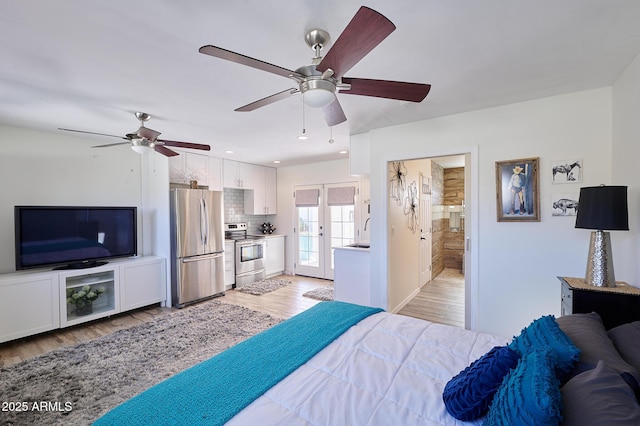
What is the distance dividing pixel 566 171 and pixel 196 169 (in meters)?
5.05

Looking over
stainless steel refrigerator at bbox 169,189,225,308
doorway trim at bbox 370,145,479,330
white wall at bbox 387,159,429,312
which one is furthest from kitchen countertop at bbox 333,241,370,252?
stainless steel refrigerator at bbox 169,189,225,308

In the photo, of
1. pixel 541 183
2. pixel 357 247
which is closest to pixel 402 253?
pixel 357 247

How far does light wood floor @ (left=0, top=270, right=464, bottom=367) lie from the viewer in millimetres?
3051

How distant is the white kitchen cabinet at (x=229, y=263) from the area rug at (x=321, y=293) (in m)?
1.47

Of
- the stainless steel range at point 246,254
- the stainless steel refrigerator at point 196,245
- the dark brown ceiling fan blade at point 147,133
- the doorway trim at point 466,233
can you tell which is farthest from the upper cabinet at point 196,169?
the doorway trim at point 466,233

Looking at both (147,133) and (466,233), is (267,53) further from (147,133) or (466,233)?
(466,233)

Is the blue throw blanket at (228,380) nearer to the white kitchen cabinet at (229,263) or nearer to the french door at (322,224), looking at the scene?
the white kitchen cabinet at (229,263)

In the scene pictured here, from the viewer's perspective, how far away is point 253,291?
5016mm

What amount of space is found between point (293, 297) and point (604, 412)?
423 centimetres

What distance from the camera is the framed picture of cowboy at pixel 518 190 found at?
2.68 metres

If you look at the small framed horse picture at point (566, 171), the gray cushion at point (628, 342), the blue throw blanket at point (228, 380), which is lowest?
the blue throw blanket at point (228, 380)

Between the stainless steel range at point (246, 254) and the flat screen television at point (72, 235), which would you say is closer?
the flat screen television at point (72, 235)

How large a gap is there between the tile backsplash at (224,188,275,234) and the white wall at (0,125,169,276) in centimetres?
160

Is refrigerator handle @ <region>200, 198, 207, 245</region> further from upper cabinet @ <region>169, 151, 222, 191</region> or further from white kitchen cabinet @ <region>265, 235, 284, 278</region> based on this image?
white kitchen cabinet @ <region>265, 235, 284, 278</region>
